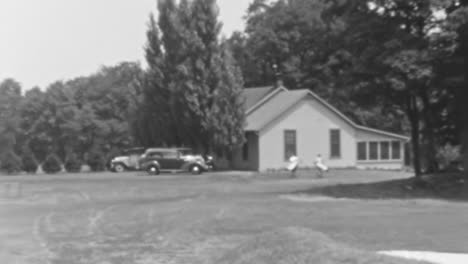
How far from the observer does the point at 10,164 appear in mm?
57562

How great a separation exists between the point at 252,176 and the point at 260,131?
8.24 meters

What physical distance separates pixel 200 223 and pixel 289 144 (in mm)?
34926

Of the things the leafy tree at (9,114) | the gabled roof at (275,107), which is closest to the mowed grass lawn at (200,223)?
the gabled roof at (275,107)

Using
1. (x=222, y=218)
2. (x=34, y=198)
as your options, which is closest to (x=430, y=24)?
(x=222, y=218)

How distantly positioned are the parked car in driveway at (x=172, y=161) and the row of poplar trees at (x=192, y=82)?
264cm

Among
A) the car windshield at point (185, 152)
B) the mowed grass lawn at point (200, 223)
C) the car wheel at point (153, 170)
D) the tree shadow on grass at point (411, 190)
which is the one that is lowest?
the mowed grass lawn at point (200, 223)

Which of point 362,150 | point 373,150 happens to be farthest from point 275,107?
point 373,150

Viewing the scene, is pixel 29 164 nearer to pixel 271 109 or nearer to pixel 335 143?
pixel 271 109

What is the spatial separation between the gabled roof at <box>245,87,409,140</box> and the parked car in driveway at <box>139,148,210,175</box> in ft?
19.7

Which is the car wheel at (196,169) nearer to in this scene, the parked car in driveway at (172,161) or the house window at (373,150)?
the parked car in driveway at (172,161)

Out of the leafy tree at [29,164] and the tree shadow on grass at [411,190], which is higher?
the leafy tree at [29,164]

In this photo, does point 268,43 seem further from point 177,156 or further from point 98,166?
point 177,156

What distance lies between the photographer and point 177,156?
49812mm

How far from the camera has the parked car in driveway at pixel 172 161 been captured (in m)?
49.2
